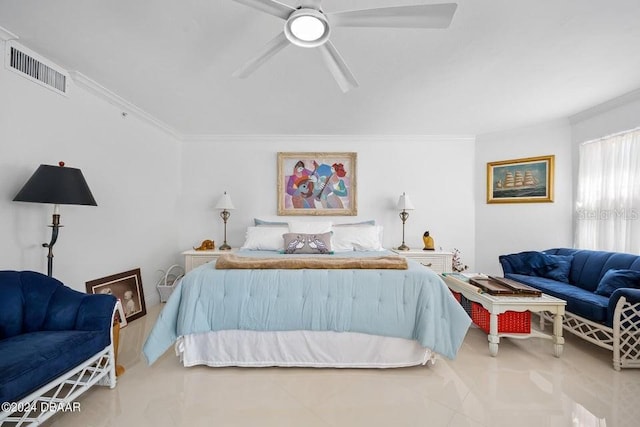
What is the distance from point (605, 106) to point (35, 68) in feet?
17.9

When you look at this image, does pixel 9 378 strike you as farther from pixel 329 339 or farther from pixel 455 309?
pixel 455 309

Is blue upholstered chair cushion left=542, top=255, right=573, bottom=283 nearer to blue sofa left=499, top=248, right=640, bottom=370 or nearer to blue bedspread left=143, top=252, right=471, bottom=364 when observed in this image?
blue sofa left=499, top=248, right=640, bottom=370

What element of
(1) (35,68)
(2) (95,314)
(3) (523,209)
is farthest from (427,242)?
(1) (35,68)

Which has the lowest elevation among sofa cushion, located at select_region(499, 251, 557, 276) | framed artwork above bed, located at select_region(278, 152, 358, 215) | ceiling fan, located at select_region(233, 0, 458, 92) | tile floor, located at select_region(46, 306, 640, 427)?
tile floor, located at select_region(46, 306, 640, 427)

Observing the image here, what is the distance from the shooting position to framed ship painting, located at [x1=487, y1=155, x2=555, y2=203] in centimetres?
376

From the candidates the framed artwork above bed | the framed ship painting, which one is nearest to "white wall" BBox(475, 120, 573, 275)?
the framed ship painting

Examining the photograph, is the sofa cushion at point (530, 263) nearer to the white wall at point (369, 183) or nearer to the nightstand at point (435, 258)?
the nightstand at point (435, 258)

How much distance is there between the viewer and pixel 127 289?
303cm

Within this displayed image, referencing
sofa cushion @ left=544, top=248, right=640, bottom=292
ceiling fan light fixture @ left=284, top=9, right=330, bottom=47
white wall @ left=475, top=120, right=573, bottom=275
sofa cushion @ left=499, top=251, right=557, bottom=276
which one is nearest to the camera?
ceiling fan light fixture @ left=284, top=9, right=330, bottom=47

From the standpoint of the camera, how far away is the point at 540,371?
6.89ft

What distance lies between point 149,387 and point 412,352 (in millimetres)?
1888

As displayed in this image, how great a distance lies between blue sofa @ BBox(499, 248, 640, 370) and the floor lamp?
13.3 feet

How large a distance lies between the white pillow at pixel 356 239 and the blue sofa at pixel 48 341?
241cm

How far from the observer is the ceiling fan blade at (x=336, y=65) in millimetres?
1701
